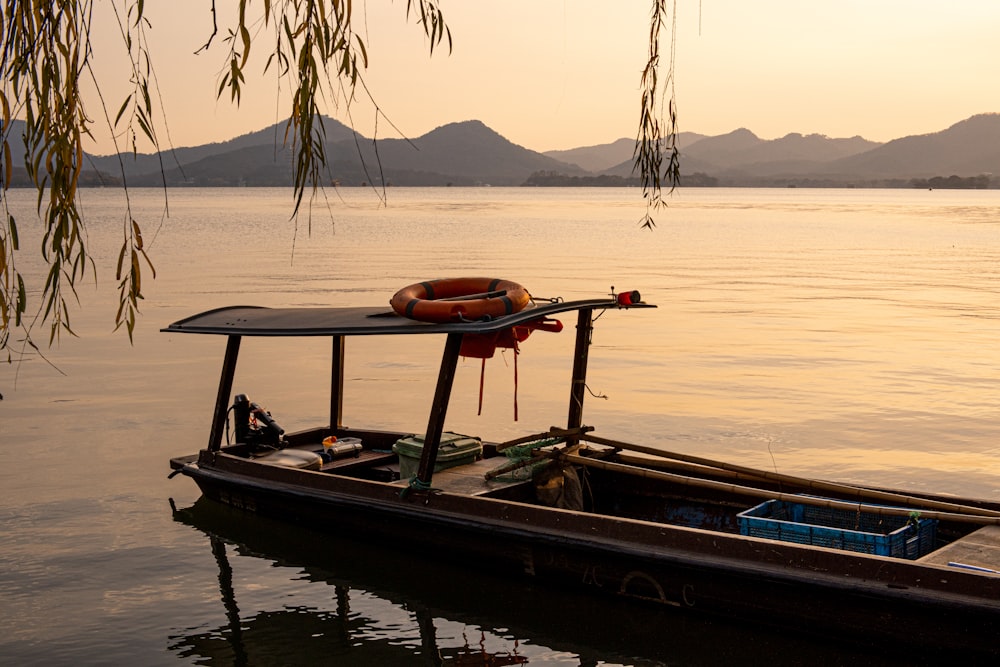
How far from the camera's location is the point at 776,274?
41.0 m

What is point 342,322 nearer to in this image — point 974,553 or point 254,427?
point 254,427

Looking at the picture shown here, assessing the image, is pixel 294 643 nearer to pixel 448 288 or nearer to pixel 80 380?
pixel 448 288

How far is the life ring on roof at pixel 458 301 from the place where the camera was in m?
9.12

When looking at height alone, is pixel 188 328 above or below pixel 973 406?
above

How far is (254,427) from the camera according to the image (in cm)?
1205

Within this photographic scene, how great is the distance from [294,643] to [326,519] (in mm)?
1732

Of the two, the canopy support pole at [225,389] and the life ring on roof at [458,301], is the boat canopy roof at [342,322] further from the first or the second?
the canopy support pole at [225,389]

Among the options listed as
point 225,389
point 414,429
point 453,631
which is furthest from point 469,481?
point 414,429

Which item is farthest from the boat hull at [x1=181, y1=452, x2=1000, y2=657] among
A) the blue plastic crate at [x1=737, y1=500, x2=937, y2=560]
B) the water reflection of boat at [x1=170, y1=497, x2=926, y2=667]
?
the blue plastic crate at [x1=737, y1=500, x2=937, y2=560]

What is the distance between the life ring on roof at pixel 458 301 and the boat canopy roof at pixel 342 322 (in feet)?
0.26

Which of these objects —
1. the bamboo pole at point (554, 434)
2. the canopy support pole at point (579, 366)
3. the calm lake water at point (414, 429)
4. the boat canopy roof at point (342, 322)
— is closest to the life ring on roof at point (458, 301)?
the boat canopy roof at point (342, 322)

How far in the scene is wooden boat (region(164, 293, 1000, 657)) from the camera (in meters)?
7.47

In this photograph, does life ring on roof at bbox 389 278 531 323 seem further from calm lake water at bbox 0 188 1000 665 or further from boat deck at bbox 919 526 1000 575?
boat deck at bbox 919 526 1000 575

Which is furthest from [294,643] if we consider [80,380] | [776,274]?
[776,274]
